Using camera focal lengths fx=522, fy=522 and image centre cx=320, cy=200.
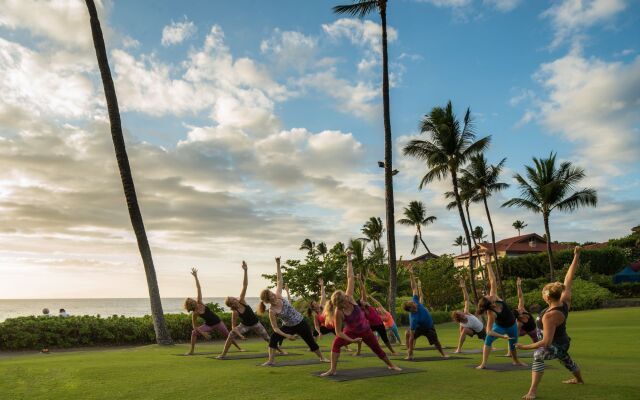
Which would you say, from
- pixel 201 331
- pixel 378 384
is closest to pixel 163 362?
pixel 201 331

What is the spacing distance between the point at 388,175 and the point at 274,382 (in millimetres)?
12864

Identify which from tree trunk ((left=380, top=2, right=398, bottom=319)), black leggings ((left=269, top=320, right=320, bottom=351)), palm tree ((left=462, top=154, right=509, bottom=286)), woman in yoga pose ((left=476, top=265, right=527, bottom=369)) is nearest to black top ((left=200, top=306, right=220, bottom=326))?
black leggings ((left=269, top=320, right=320, bottom=351))

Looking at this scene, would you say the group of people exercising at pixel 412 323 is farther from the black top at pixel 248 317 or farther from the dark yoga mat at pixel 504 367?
the dark yoga mat at pixel 504 367

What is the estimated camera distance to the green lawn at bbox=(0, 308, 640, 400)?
7254 mm

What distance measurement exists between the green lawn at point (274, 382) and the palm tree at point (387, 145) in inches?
309

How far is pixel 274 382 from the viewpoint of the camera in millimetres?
8305

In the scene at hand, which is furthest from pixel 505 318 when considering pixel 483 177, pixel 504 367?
pixel 483 177

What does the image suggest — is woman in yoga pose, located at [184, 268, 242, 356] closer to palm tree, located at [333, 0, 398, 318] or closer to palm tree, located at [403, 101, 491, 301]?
palm tree, located at [333, 0, 398, 318]

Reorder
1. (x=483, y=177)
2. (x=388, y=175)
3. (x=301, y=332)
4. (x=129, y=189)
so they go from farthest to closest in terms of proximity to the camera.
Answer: (x=483, y=177)
(x=388, y=175)
(x=129, y=189)
(x=301, y=332)

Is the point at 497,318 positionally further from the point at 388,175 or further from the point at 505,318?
the point at 388,175

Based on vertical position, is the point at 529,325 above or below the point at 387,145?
below

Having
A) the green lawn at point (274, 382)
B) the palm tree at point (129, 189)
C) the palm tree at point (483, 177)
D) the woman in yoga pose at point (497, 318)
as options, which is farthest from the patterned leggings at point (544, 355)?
the palm tree at point (483, 177)

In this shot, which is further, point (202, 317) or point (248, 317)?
point (202, 317)

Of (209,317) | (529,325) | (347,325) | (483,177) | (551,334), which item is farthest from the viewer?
(483,177)
